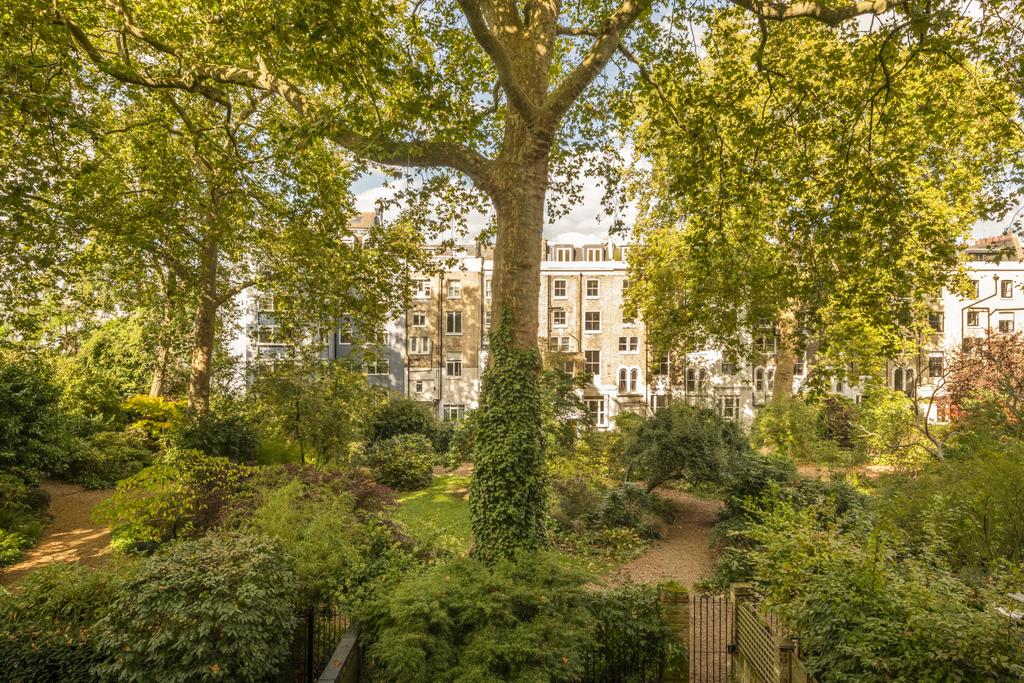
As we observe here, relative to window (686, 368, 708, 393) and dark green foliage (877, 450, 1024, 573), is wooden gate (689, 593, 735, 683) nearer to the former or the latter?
dark green foliage (877, 450, 1024, 573)

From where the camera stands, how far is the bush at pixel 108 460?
16875mm

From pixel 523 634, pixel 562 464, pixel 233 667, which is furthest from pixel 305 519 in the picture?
pixel 562 464

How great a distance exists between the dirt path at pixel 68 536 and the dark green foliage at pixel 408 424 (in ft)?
35.0

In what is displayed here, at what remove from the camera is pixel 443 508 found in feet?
55.1

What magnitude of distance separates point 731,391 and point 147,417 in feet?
101

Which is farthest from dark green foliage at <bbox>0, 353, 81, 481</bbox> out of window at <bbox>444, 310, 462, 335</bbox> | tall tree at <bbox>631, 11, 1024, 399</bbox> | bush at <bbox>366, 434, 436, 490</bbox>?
window at <bbox>444, 310, 462, 335</bbox>

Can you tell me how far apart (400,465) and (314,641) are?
1228cm

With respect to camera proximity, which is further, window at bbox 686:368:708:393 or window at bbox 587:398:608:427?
window at bbox 587:398:608:427

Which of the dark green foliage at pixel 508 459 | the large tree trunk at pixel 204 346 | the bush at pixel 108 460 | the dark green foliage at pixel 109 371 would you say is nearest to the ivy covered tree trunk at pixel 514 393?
the dark green foliage at pixel 508 459

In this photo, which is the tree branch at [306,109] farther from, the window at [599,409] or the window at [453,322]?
the window at [599,409]

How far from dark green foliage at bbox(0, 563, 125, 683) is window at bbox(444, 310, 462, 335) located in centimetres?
2692

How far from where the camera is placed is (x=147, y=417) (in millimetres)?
19844

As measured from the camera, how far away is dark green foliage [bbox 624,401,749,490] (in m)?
14.9

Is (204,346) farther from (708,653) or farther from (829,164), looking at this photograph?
(829,164)
